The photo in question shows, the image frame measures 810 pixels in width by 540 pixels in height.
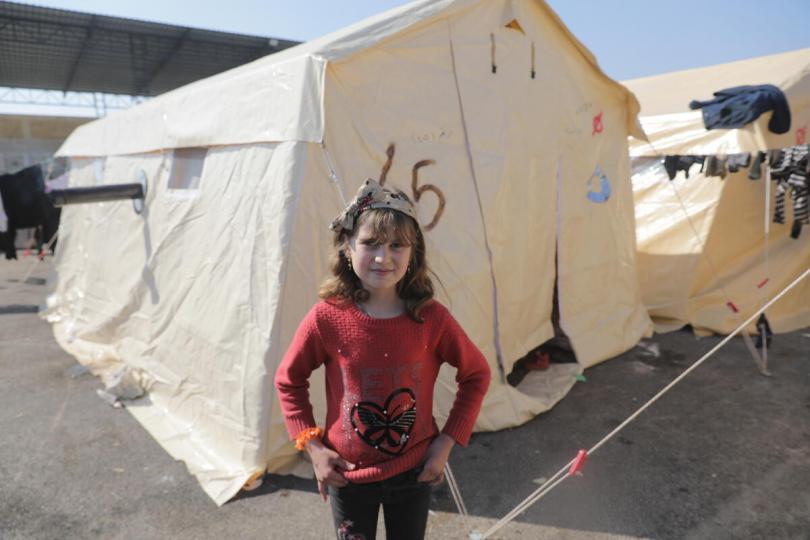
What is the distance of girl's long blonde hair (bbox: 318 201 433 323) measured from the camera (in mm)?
1622

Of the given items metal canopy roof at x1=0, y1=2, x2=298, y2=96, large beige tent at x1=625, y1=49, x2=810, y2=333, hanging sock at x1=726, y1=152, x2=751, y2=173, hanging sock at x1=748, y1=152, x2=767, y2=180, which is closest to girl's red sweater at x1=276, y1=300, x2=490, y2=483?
hanging sock at x1=748, y1=152, x2=767, y2=180

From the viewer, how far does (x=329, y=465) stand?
1.61 m

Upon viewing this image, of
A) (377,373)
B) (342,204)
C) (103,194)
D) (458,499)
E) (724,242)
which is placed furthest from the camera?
(724,242)

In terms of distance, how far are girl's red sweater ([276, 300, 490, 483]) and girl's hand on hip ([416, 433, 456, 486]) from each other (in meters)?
0.03

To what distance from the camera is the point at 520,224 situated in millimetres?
4184

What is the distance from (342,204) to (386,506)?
1874mm

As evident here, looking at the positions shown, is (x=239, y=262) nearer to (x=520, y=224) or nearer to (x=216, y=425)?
(x=216, y=425)

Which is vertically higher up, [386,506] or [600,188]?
[600,188]

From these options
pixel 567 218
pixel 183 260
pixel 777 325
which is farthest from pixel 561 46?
pixel 777 325

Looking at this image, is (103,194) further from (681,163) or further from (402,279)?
(681,163)

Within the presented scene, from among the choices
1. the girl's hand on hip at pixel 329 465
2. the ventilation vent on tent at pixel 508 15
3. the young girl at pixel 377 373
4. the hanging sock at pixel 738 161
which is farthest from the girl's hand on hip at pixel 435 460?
the hanging sock at pixel 738 161

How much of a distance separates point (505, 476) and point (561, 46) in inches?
139

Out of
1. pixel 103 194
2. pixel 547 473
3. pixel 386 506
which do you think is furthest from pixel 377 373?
pixel 103 194

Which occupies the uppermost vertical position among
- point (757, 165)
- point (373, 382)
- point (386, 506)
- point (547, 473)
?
point (757, 165)
